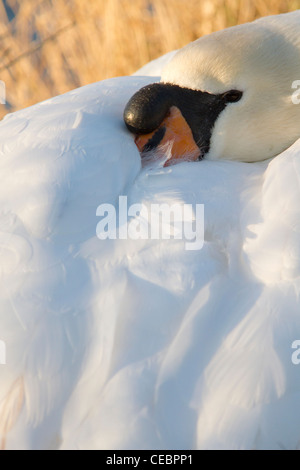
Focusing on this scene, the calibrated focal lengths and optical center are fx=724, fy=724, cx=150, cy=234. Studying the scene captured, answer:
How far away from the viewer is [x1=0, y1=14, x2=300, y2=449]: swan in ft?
3.86

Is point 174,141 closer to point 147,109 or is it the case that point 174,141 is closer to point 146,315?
point 147,109

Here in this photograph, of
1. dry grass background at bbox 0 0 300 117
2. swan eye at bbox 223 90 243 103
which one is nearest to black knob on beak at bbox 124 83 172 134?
swan eye at bbox 223 90 243 103

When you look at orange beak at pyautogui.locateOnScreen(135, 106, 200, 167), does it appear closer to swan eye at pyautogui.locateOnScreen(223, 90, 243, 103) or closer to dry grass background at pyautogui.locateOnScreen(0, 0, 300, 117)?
swan eye at pyautogui.locateOnScreen(223, 90, 243, 103)

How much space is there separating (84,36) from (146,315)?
2838 millimetres

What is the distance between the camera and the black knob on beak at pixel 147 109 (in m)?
1.68

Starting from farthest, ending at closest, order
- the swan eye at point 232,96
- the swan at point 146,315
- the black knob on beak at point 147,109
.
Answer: the swan eye at point 232,96 < the black knob on beak at point 147,109 < the swan at point 146,315

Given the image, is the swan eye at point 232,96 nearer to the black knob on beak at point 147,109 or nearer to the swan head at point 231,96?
the swan head at point 231,96

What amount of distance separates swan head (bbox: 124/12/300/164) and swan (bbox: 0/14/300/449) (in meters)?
0.30

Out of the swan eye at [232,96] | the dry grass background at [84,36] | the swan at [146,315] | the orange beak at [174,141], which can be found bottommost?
the swan at [146,315]

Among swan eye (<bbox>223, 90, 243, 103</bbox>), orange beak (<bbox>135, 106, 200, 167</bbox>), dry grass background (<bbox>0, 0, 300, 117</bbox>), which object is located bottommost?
orange beak (<bbox>135, 106, 200, 167</bbox>)

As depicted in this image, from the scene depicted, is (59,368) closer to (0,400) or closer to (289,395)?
(0,400)

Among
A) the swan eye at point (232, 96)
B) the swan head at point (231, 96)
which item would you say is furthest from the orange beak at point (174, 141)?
the swan eye at point (232, 96)

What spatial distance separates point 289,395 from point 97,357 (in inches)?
12.9

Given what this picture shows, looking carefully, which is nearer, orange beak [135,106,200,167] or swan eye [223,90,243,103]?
orange beak [135,106,200,167]
